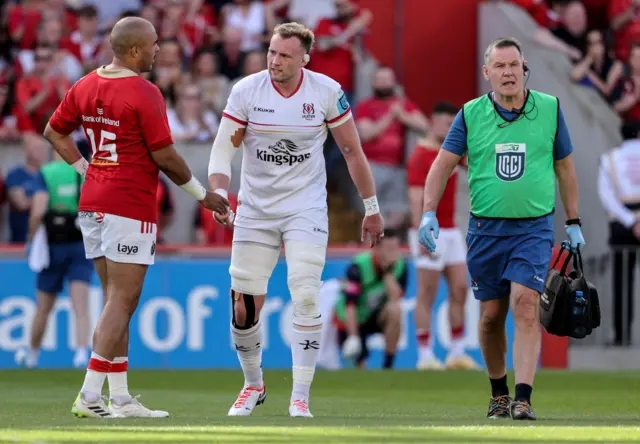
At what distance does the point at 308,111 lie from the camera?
952 centimetres

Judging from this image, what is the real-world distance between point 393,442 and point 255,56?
12900 millimetres

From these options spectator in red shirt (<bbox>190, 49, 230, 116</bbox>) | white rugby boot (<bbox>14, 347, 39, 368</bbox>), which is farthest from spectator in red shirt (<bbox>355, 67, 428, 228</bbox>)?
white rugby boot (<bbox>14, 347, 39, 368</bbox>)

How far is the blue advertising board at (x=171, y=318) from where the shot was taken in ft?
54.6

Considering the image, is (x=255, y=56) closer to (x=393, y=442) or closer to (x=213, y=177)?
(x=213, y=177)

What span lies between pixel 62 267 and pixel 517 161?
26.2ft

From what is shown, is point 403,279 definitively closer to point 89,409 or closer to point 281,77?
point 281,77

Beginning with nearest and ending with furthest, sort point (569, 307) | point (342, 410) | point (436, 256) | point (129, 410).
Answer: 1. point (129, 410)
2. point (569, 307)
3. point (342, 410)
4. point (436, 256)

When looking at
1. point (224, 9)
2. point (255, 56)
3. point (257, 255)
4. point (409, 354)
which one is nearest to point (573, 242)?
point (257, 255)

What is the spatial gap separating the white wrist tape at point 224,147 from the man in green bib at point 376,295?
7010 millimetres

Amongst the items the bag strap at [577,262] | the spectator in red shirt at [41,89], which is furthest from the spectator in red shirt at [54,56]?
the bag strap at [577,262]

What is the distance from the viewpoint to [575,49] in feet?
69.5

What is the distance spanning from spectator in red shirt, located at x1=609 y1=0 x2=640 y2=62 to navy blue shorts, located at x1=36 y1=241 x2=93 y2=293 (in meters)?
9.25

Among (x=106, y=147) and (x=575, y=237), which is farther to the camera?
(x=575, y=237)

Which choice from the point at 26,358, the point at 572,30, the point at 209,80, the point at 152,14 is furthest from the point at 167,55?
the point at 572,30
